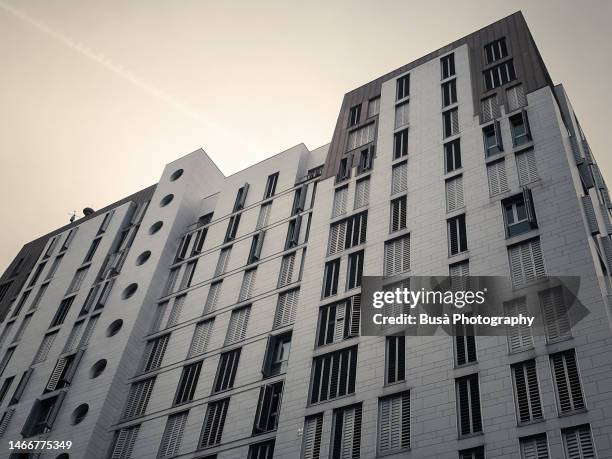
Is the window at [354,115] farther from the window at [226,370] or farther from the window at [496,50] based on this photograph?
the window at [226,370]

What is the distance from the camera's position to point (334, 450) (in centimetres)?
3394

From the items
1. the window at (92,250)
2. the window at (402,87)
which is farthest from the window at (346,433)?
the window at (92,250)

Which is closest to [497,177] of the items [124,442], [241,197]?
[241,197]

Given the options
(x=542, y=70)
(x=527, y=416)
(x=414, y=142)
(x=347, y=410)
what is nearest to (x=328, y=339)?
(x=347, y=410)

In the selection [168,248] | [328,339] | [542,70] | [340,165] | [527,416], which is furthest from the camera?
[168,248]

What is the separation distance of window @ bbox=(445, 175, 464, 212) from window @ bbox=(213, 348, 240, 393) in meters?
17.3

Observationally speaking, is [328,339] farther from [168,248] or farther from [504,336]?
[168,248]

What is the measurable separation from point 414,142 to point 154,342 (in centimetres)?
2515

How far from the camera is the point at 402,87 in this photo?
5475cm

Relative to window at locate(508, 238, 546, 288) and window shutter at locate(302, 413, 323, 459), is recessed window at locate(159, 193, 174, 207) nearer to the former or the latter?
window shutter at locate(302, 413, 323, 459)

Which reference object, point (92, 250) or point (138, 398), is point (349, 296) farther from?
point (92, 250)

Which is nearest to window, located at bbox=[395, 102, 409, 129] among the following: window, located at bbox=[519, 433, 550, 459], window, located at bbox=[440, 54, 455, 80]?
window, located at bbox=[440, 54, 455, 80]

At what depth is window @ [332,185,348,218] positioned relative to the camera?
1868 inches

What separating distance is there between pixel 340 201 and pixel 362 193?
176cm
